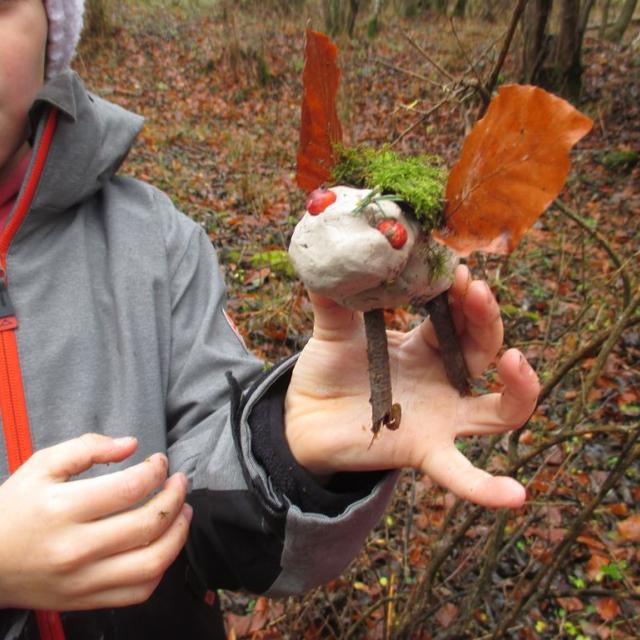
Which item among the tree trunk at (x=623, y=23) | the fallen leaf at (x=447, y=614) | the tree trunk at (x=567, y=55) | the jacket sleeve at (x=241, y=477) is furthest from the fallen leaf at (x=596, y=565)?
the tree trunk at (x=623, y=23)

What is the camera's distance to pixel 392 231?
74 cm

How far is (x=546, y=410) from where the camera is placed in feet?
9.03

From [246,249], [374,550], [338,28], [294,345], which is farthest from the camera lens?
[338,28]

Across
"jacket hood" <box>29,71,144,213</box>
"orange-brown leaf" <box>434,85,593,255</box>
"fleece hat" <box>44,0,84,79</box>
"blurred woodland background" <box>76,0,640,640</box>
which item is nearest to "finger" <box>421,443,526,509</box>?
"orange-brown leaf" <box>434,85,593,255</box>

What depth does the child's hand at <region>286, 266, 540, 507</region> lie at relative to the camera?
828 millimetres

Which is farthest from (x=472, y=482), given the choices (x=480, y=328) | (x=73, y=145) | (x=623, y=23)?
(x=623, y=23)

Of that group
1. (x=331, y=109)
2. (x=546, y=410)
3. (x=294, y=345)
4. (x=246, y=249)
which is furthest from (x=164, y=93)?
(x=331, y=109)

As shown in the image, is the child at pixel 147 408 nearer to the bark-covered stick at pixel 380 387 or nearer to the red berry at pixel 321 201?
the bark-covered stick at pixel 380 387

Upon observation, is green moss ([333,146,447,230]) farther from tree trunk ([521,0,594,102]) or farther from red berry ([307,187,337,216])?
tree trunk ([521,0,594,102])

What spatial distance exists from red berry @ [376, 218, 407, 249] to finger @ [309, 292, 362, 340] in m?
0.21

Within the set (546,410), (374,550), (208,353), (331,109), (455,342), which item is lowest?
(374,550)

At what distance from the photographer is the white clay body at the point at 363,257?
742 mm

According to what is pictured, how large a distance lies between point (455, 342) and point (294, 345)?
2.14m

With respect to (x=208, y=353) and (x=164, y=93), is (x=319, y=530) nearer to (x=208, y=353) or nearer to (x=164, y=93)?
(x=208, y=353)
